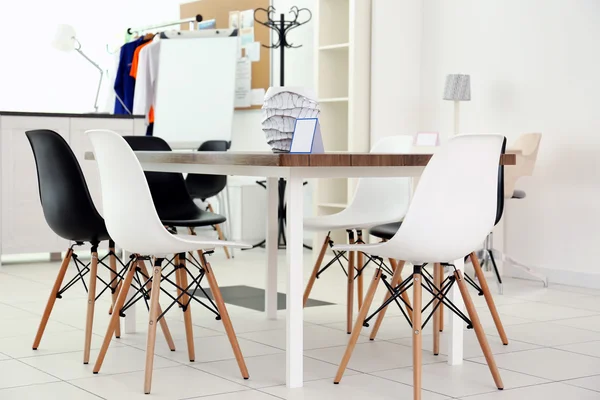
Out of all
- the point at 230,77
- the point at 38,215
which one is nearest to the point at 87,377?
the point at 38,215

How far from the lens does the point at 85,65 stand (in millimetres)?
9492

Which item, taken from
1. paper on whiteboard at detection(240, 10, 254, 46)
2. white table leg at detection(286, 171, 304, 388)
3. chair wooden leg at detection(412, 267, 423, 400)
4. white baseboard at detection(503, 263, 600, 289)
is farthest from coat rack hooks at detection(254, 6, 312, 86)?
chair wooden leg at detection(412, 267, 423, 400)

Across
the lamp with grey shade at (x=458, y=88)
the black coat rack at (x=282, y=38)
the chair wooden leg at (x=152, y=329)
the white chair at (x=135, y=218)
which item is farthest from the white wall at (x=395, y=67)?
the chair wooden leg at (x=152, y=329)

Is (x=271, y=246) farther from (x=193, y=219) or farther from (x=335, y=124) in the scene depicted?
(x=335, y=124)

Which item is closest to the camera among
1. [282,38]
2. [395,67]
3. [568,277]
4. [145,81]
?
[568,277]

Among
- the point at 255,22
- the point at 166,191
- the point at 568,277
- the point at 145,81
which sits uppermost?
the point at 255,22

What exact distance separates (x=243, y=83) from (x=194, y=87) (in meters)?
0.82

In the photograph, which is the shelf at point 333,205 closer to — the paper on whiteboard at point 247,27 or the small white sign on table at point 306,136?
the paper on whiteboard at point 247,27

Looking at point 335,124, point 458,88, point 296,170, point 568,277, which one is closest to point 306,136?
point 296,170

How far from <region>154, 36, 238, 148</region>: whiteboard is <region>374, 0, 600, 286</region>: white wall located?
75.5 inches

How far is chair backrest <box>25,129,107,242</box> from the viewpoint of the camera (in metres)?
3.33

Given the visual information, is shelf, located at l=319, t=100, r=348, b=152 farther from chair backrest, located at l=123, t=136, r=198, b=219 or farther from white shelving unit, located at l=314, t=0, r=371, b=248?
chair backrest, located at l=123, t=136, r=198, b=219

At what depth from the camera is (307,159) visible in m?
2.70

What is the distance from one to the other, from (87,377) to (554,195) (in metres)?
3.36
